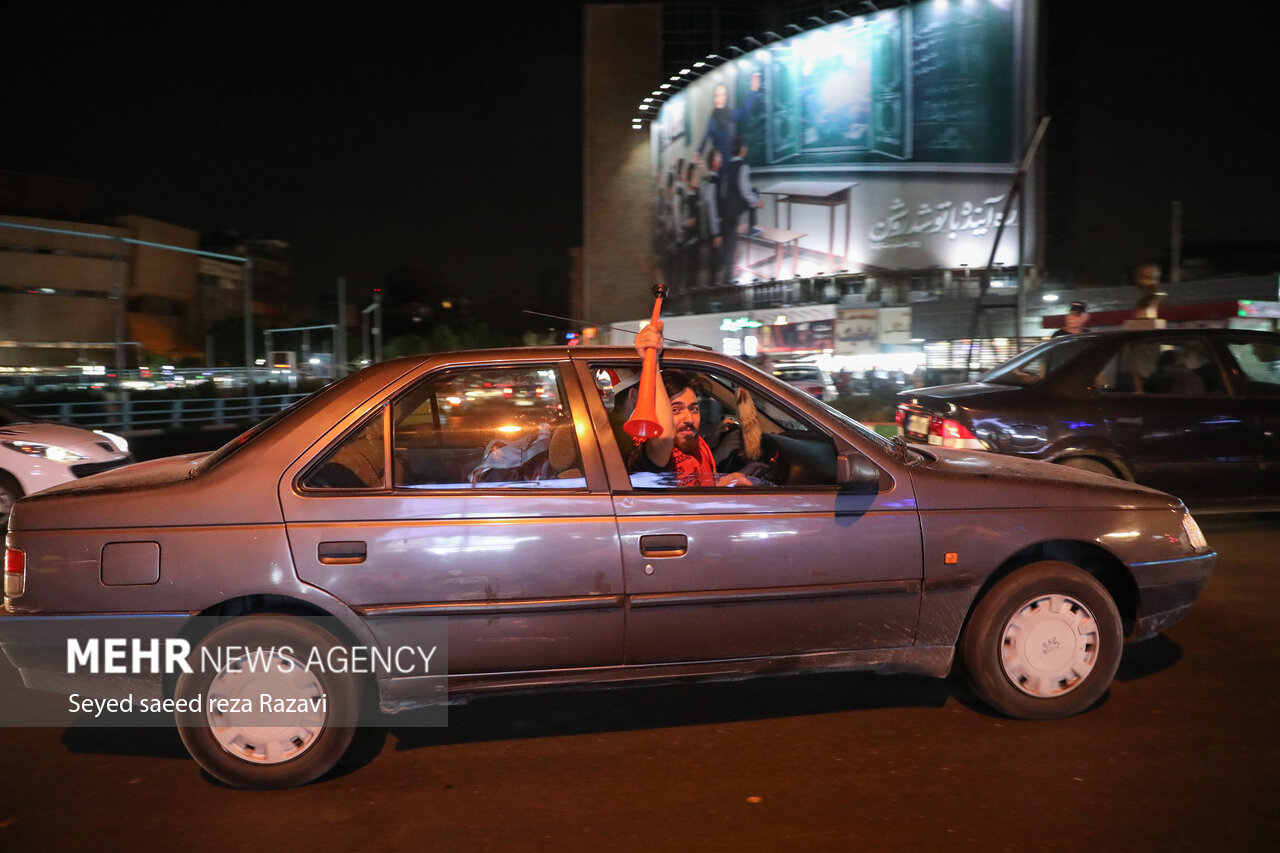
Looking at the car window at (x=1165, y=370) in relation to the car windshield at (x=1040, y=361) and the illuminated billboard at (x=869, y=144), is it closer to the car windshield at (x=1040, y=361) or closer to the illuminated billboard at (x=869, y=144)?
the car windshield at (x=1040, y=361)

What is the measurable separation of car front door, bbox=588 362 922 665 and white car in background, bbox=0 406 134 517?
785cm

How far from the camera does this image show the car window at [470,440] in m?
3.74

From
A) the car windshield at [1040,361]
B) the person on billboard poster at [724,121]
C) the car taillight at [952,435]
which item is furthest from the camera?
the person on billboard poster at [724,121]

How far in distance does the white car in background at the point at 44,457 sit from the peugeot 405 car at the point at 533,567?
635cm

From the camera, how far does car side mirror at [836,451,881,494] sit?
149 inches

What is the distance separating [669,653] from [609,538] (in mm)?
521

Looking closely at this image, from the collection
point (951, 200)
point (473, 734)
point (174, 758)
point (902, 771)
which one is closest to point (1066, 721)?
point (902, 771)

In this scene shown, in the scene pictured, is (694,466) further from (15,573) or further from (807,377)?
(807,377)

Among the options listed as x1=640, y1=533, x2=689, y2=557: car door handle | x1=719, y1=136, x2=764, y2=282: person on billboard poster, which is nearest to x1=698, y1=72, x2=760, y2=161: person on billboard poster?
x1=719, y1=136, x2=764, y2=282: person on billboard poster

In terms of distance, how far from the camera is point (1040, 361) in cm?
773

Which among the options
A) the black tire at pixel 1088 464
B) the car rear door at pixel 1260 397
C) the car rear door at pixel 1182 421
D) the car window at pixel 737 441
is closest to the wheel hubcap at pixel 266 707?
the car window at pixel 737 441

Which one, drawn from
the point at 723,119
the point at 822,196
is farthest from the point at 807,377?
the point at 723,119

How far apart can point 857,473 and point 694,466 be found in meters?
0.84

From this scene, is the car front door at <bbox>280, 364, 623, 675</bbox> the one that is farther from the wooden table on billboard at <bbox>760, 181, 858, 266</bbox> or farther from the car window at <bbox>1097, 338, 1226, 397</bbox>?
the wooden table on billboard at <bbox>760, 181, 858, 266</bbox>
